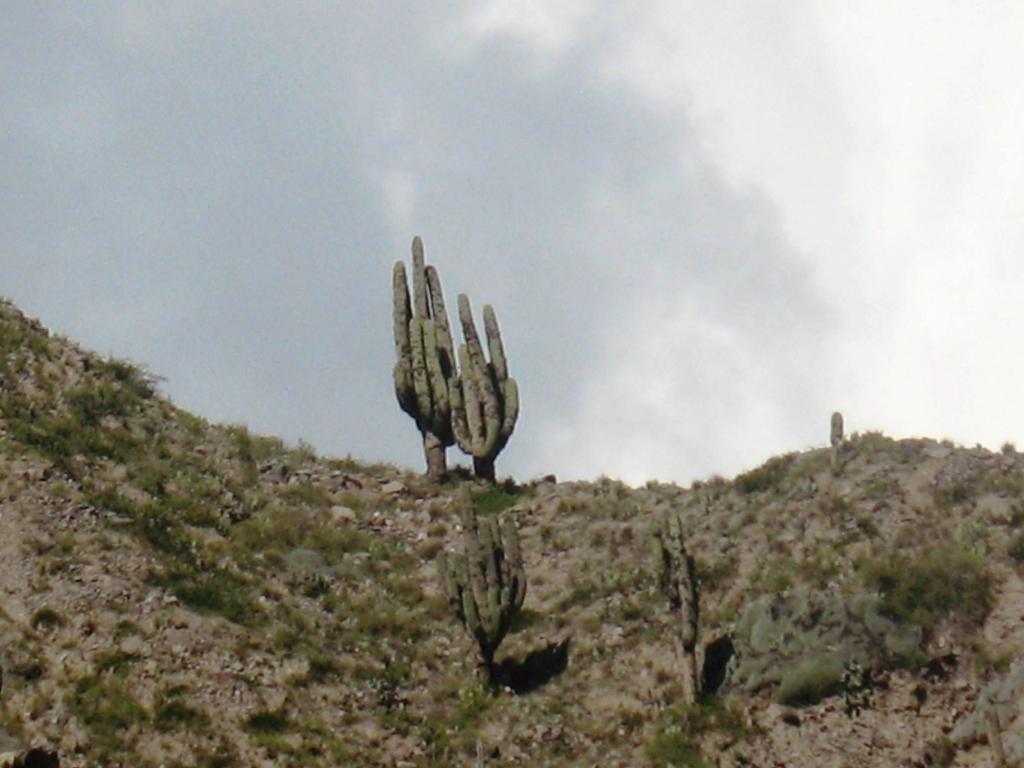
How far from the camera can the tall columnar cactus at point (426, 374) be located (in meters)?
36.0

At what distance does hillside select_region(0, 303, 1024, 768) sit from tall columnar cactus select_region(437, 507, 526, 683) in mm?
733

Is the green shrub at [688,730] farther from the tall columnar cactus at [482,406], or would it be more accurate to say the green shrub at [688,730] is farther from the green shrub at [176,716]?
the tall columnar cactus at [482,406]

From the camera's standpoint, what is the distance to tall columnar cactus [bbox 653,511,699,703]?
995 inches

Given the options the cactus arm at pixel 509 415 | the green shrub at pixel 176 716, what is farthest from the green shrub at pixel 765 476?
the green shrub at pixel 176 716

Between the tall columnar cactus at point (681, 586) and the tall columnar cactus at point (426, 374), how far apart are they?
369 inches

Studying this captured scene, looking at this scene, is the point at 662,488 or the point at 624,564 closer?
the point at 624,564

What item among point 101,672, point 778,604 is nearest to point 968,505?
point 778,604

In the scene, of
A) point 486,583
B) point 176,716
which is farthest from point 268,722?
point 486,583

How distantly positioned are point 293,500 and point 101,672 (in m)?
10.2

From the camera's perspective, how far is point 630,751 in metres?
24.2

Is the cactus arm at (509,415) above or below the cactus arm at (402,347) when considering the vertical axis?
below

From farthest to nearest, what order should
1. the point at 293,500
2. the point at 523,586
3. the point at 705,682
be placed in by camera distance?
1. the point at 293,500
2. the point at 523,586
3. the point at 705,682

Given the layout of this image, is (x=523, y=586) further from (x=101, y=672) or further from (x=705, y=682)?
(x=101, y=672)

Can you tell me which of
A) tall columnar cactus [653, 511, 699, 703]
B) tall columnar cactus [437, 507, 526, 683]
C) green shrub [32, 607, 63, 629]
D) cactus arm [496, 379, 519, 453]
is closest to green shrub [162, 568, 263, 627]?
green shrub [32, 607, 63, 629]
